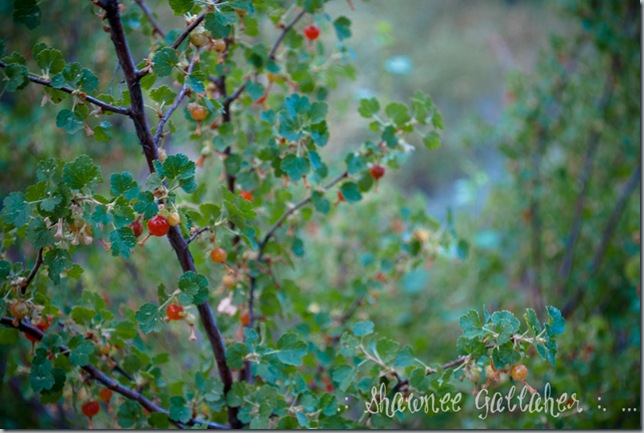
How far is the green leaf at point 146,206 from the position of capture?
0.50 metres

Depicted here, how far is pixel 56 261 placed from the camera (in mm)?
512

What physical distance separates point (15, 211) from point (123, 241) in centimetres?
10

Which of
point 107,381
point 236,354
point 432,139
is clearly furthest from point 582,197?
point 107,381

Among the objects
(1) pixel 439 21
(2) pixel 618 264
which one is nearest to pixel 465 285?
(2) pixel 618 264

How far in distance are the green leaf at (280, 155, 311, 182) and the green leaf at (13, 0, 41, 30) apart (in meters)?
0.29

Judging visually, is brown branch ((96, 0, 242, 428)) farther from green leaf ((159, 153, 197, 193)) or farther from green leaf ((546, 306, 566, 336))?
green leaf ((546, 306, 566, 336))

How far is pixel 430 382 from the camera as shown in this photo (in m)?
0.60

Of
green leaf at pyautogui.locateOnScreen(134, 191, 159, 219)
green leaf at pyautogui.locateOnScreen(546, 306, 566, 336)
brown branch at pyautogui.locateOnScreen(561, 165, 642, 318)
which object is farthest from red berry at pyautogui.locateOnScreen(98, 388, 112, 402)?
brown branch at pyautogui.locateOnScreen(561, 165, 642, 318)

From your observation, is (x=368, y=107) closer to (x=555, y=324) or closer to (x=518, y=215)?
(x=555, y=324)

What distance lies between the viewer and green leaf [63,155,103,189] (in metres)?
0.49

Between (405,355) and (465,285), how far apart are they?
101cm

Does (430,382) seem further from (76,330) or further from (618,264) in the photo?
(618,264)

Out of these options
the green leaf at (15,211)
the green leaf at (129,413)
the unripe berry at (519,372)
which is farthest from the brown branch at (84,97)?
the unripe berry at (519,372)

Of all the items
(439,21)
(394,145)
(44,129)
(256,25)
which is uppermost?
(439,21)
